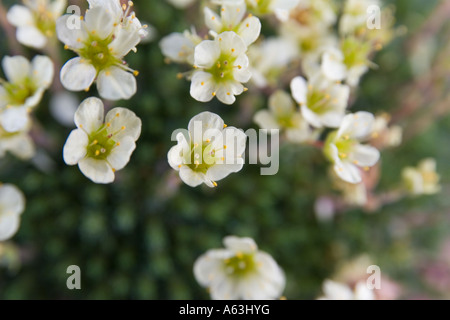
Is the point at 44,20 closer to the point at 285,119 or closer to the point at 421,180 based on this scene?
the point at 285,119

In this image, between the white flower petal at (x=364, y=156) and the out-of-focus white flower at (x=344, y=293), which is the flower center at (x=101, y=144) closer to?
the white flower petal at (x=364, y=156)

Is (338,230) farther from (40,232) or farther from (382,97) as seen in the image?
(40,232)

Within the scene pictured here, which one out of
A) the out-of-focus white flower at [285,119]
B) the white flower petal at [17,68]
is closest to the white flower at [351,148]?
the out-of-focus white flower at [285,119]

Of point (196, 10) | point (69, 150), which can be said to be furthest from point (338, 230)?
point (69, 150)

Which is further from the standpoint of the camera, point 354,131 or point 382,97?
point 382,97

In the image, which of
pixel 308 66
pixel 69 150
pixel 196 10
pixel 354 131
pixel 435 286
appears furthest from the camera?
pixel 435 286

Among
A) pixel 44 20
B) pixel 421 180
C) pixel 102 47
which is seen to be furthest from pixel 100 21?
pixel 421 180

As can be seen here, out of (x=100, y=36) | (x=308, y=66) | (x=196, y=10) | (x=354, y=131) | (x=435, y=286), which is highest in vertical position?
(x=196, y=10)
